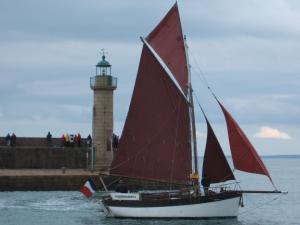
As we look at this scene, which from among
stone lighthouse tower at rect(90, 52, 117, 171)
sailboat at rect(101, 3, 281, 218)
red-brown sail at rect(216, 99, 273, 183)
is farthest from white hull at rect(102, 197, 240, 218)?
stone lighthouse tower at rect(90, 52, 117, 171)

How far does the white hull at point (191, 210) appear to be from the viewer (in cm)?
4059

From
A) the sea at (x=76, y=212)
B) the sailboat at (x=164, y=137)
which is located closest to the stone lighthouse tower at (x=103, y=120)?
the sea at (x=76, y=212)

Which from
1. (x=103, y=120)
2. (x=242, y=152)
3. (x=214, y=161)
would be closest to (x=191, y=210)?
(x=214, y=161)

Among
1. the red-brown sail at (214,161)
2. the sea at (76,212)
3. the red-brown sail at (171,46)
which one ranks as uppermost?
the red-brown sail at (171,46)

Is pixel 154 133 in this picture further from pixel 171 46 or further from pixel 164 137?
pixel 171 46

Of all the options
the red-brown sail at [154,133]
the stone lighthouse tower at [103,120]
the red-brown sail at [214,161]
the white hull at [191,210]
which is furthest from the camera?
the stone lighthouse tower at [103,120]

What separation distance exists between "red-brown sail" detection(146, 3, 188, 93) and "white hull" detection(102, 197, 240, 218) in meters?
5.93

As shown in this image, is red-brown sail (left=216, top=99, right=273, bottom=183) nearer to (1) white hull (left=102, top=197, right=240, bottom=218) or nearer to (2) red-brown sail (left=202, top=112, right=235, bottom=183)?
(2) red-brown sail (left=202, top=112, right=235, bottom=183)

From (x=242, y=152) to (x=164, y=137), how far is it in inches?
177

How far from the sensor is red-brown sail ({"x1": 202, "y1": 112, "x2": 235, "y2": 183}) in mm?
41094

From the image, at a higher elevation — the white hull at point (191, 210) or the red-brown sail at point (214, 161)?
the red-brown sail at point (214, 161)

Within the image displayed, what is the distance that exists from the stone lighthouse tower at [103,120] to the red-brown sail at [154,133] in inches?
792

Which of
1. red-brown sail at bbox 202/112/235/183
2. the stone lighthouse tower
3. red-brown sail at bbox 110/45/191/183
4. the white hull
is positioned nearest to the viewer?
the white hull

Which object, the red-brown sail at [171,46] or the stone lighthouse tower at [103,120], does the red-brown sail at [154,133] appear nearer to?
the red-brown sail at [171,46]
